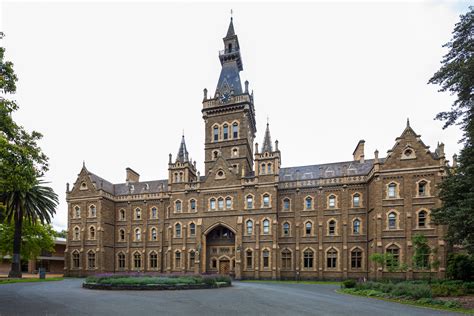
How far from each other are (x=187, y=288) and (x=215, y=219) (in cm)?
1982

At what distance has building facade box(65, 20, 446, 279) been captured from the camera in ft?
125

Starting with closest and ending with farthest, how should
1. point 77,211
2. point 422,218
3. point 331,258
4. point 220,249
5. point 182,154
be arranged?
point 422,218 < point 331,258 < point 220,249 < point 182,154 < point 77,211

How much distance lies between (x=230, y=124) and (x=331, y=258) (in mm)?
24163

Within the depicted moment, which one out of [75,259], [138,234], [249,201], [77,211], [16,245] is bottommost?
[75,259]

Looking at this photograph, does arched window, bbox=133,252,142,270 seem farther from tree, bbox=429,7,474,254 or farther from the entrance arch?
tree, bbox=429,7,474,254

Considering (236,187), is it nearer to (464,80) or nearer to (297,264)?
(297,264)

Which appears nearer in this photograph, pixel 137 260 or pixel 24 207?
pixel 24 207

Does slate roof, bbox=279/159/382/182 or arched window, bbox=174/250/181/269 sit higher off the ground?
slate roof, bbox=279/159/382/182

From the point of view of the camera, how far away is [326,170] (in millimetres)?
46469

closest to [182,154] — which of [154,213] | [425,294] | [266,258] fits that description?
[154,213]

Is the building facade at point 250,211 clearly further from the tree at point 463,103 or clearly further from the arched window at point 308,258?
the tree at point 463,103

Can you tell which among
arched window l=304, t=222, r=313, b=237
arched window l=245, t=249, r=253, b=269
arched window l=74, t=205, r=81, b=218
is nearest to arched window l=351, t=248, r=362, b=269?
arched window l=304, t=222, r=313, b=237

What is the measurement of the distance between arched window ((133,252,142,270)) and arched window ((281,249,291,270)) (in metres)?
21.5

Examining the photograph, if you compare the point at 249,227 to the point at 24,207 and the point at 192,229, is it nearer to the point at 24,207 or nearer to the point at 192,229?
the point at 192,229
